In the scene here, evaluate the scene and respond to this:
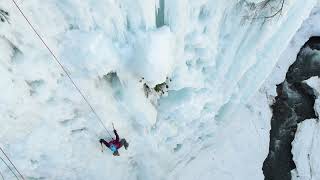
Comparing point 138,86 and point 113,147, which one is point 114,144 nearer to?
point 113,147

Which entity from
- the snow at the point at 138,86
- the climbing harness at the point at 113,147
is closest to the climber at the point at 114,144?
the climbing harness at the point at 113,147

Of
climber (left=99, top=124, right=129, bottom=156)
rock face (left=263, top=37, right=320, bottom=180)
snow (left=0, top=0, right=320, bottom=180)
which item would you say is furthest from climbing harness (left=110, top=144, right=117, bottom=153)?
rock face (left=263, top=37, right=320, bottom=180)

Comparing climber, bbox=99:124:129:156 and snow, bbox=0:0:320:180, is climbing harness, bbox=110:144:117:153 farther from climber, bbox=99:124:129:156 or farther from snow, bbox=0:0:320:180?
snow, bbox=0:0:320:180

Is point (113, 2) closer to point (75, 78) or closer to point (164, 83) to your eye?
point (75, 78)

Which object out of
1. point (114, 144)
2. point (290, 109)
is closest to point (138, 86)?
point (114, 144)

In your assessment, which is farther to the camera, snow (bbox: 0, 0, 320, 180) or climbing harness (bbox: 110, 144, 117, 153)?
climbing harness (bbox: 110, 144, 117, 153)

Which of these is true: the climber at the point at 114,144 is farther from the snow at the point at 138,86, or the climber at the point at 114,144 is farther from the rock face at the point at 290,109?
the rock face at the point at 290,109
